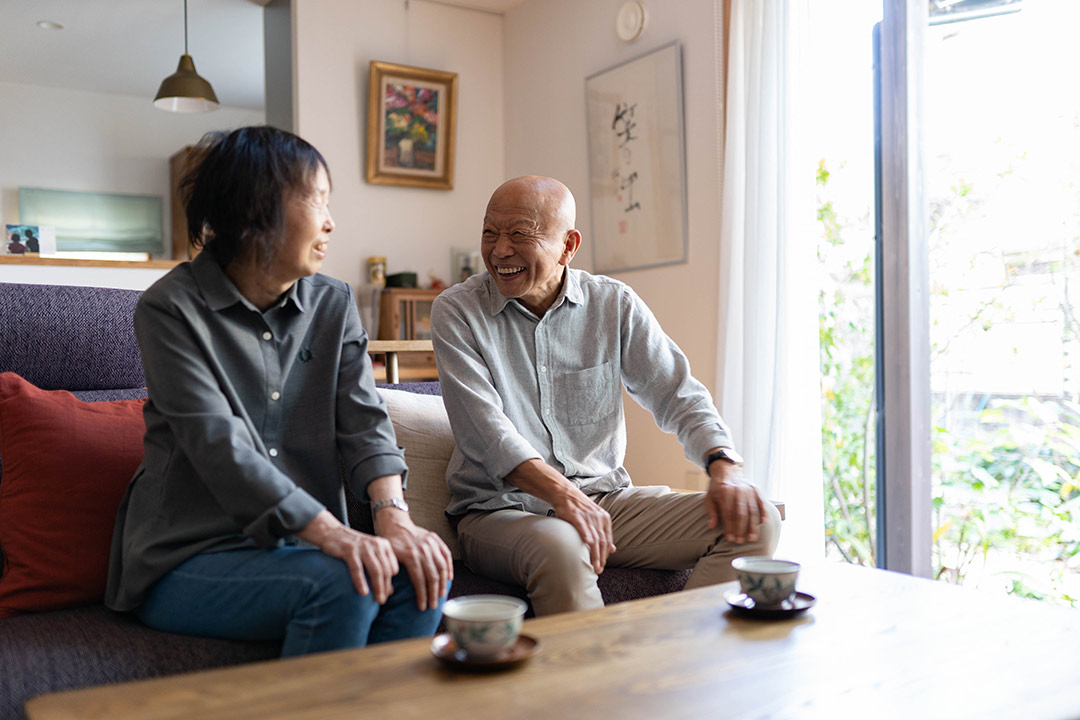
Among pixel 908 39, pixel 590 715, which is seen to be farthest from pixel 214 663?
pixel 908 39

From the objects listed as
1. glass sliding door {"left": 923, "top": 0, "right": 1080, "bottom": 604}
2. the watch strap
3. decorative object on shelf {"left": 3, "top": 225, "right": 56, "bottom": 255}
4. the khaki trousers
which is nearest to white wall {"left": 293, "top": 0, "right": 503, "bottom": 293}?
glass sliding door {"left": 923, "top": 0, "right": 1080, "bottom": 604}

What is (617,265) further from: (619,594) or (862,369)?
(619,594)

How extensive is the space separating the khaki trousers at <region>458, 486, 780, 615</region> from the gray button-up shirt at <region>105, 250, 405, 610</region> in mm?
288

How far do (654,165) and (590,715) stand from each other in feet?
9.80

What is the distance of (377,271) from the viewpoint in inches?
166

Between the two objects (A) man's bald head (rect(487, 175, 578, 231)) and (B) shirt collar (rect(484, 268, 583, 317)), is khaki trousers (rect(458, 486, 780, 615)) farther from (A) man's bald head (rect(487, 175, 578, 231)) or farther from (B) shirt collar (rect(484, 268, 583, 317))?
(A) man's bald head (rect(487, 175, 578, 231))

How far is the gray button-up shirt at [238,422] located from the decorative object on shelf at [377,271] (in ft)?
8.73

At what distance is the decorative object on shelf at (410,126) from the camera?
167 inches

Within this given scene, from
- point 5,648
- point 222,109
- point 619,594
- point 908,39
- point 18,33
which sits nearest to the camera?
point 5,648

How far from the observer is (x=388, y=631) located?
1324 mm

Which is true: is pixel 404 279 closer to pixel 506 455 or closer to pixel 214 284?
pixel 506 455

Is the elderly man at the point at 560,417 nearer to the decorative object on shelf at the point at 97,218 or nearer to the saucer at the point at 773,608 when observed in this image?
the saucer at the point at 773,608

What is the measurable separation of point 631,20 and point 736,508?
8.56 feet

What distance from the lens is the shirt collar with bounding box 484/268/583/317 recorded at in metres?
1.95
